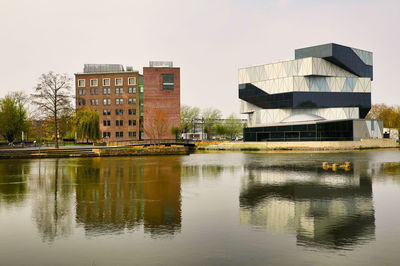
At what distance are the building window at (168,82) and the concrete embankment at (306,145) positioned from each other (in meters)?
38.8

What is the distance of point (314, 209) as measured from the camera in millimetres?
12055

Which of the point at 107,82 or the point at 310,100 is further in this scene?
the point at 107,82

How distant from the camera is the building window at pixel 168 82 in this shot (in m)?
108

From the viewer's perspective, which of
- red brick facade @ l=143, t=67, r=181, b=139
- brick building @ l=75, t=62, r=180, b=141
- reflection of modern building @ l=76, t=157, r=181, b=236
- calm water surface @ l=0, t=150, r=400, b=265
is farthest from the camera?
brick building @ l=75, t=62, r=180, b=141

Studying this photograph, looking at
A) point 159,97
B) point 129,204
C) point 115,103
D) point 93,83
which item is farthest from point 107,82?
point 129,204

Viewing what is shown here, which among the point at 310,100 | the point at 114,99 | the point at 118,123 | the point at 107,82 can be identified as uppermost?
the point at 107,82

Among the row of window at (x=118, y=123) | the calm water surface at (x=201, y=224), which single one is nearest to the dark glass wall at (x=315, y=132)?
the row of window at (x=118, y=123)

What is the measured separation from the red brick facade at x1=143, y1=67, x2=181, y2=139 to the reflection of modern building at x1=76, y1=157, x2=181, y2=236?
286ft

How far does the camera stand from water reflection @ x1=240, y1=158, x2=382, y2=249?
9.04 meters

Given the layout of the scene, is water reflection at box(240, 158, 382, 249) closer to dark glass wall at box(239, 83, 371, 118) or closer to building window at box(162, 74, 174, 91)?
dark glass wall at box(239, 83, 371, 118)

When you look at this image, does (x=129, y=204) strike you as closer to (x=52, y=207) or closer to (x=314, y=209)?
(x=52, y=207)

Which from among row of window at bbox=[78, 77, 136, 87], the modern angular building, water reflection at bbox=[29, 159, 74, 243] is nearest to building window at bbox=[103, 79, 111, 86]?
row of window at bbox=[78, 77, 136, 87]

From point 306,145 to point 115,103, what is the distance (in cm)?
6401

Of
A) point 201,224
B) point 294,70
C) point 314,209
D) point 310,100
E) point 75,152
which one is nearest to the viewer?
point 201,224
